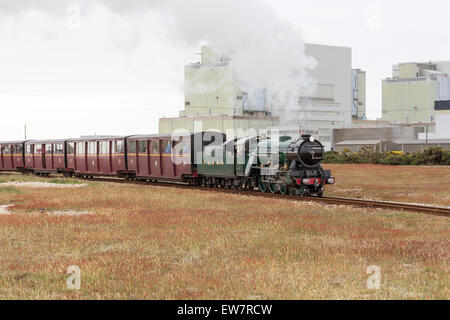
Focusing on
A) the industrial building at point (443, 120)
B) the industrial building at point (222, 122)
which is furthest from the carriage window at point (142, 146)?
the industrial building at point (443, 120)

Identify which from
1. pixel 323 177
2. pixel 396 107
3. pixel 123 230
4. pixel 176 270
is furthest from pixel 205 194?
pixel 396 107

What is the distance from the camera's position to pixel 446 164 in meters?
69.2

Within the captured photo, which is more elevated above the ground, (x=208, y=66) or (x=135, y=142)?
(x=208, y=66)

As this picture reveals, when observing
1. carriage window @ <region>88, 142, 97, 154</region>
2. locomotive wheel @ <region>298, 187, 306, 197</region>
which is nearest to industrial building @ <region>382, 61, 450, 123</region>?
carriage window @ <region>88, 142, 97, 154</region>

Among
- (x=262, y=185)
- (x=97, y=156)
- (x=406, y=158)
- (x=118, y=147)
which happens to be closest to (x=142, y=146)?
(x=118, y=147)

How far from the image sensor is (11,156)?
6053 centimetres

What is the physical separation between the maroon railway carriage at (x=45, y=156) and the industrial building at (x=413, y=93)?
5927 inches

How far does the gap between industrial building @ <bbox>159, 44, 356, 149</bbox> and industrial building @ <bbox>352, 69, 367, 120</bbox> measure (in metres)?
15.9

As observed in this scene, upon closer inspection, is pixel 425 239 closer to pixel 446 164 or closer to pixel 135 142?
pixel 135 142

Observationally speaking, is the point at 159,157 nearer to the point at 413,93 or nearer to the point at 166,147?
the point at 166,147

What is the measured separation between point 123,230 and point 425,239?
864 centimetres

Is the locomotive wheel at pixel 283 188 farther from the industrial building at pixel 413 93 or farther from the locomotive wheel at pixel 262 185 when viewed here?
the industrial building at pixel 413 93
